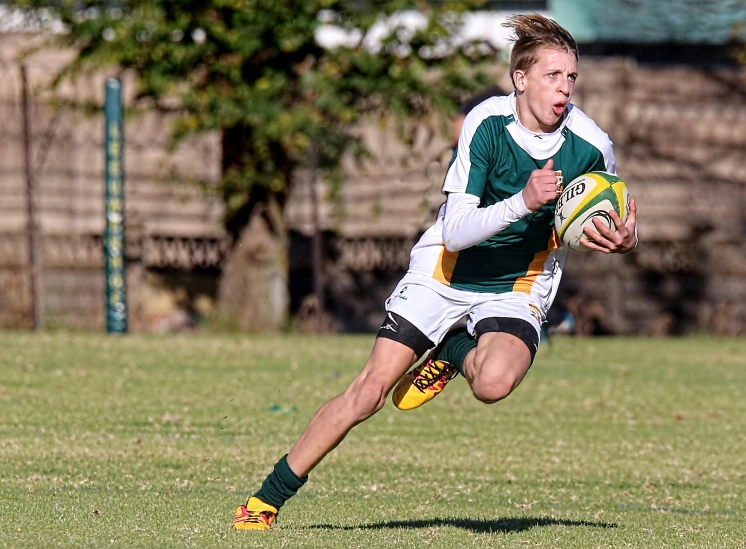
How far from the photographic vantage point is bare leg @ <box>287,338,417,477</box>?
5.55 meters

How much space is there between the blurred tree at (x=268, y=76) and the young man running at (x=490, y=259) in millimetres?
10860

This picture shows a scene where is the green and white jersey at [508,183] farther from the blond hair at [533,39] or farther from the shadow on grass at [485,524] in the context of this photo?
the shadow on grass at [485,524]

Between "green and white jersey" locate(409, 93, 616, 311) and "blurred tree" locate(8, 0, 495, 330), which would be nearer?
"green and white jersey" locate(409, 93, 616, 311)

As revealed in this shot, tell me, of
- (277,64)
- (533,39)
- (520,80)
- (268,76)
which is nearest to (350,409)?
(520,80)

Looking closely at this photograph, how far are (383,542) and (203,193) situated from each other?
12.5 meters

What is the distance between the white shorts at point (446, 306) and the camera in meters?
5.75

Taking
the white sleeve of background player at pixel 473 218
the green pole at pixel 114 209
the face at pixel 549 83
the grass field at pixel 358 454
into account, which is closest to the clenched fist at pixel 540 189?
the white sleeve of background player at pixel 473 218

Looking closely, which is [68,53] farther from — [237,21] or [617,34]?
[617,34]

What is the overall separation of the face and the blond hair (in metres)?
0.03

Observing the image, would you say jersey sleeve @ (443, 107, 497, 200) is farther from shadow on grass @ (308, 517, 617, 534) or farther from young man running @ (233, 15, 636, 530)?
shadow on grass @ (308, 517, 617, 534)

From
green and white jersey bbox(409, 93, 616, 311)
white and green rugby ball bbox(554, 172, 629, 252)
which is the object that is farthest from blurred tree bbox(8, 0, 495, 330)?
white and green rugby ball bbox(554, 172, 629, 252)

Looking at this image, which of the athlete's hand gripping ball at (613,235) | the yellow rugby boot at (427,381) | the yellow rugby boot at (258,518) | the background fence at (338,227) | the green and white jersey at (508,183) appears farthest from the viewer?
the background fence at (338,227)

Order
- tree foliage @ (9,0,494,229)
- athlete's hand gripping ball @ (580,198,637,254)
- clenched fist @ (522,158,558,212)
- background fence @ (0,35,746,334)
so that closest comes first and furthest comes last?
clenched fist @ (522,158,558,212) → athlete's hand gripping ball @ (580,198,637,254) → tree foliage @ (9,0,494,229) → background fence @ (0,35,746,334)

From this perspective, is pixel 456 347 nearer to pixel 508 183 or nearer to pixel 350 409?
pixel 350 409
